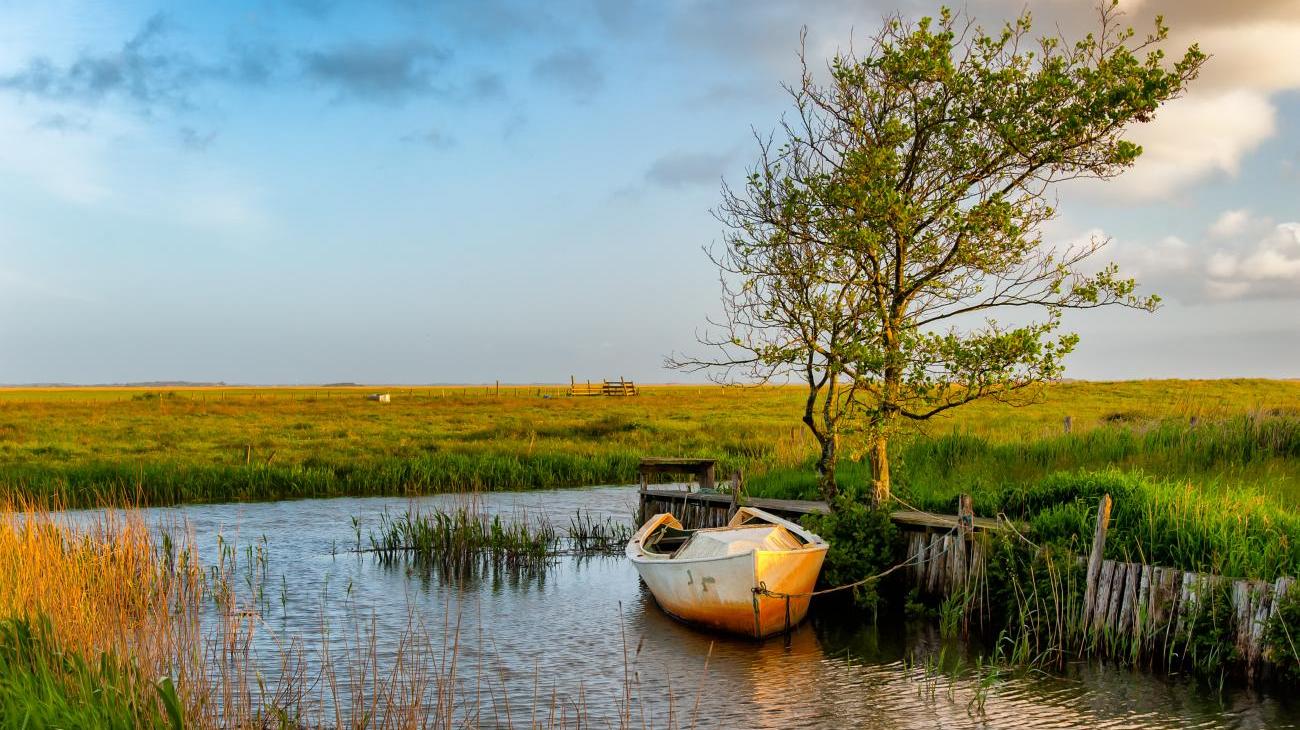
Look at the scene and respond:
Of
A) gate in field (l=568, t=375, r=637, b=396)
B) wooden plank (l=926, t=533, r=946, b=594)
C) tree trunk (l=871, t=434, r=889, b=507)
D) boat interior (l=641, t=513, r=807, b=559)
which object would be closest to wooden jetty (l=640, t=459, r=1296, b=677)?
wooden plank (l=926, t=533, r=946, b=594)

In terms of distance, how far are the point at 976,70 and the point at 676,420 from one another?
134 ft

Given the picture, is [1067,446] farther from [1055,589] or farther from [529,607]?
[529,607]

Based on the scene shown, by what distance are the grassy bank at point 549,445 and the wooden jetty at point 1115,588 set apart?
2290 millimetres

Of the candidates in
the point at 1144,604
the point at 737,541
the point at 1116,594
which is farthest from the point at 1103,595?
the point at 737,541

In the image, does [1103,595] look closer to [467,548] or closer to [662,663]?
[662,663]

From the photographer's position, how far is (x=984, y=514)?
1708cm

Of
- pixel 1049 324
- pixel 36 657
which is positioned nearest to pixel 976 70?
pixel 1049 324

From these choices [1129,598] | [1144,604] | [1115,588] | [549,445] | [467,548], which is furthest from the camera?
[549,445]

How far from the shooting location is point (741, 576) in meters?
14.5

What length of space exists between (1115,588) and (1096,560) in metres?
0.40

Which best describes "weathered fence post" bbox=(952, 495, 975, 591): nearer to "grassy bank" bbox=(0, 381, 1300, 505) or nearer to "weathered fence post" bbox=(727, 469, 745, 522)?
"grassy bank" bbox=(0, 381, 1300, 505)

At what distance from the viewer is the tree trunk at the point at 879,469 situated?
714 inches

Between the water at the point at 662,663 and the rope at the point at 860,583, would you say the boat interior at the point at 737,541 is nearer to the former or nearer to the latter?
the rope at the point at 860,583

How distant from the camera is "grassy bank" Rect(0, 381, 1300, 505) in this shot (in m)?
21.9
